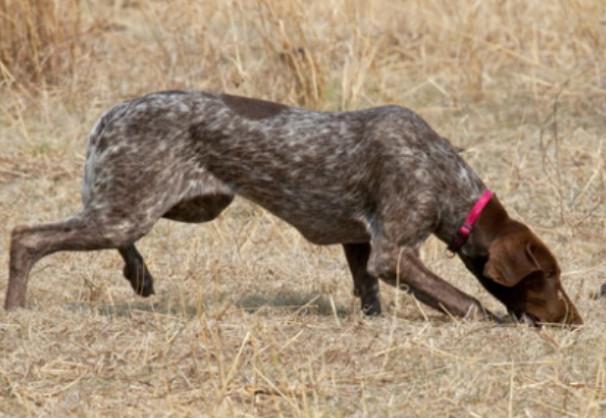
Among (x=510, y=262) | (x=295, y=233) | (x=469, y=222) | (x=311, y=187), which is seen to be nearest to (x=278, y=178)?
(x=311, y=187)

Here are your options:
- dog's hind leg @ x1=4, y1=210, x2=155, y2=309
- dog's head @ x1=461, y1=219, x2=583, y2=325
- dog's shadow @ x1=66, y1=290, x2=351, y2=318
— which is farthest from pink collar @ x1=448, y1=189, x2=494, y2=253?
dog's hind leg @ x1=4, y1=210, x2=155, y2=309

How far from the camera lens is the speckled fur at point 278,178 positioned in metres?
6.87

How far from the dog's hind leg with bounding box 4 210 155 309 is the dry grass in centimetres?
20

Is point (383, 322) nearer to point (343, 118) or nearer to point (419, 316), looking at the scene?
point (419, 316)

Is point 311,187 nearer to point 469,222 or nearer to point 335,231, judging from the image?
point 335,231

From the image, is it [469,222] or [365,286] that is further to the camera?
[365,286]

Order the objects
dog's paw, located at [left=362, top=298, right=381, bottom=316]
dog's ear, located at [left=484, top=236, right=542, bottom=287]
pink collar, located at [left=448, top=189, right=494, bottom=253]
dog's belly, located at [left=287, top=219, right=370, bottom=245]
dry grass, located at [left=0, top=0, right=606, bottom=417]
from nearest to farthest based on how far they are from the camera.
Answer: dry grass, located at [left=0, top=0, right=606, bottom=417] → dog's ear, located at [left=484, top=236, right=542, bottom=287] → pink collar, located at [left=448, top=189, right=494, bottom=253] → dog's belly, located at [left=287, top=219, right=370, bottom=245] → dog's paw, located at [left=362, top=298, right=381, bottom=316]

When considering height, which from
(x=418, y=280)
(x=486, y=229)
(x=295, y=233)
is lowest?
Answer: (x=295, y=233)

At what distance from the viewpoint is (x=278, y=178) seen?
704 cm

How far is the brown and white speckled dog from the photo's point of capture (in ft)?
22.3

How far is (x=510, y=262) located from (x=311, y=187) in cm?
101

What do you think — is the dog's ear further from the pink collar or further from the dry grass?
the dry grass

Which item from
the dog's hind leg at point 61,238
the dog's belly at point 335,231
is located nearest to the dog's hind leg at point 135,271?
the dog's hind leg at point 61,238

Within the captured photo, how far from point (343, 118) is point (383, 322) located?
1111 millimetres
